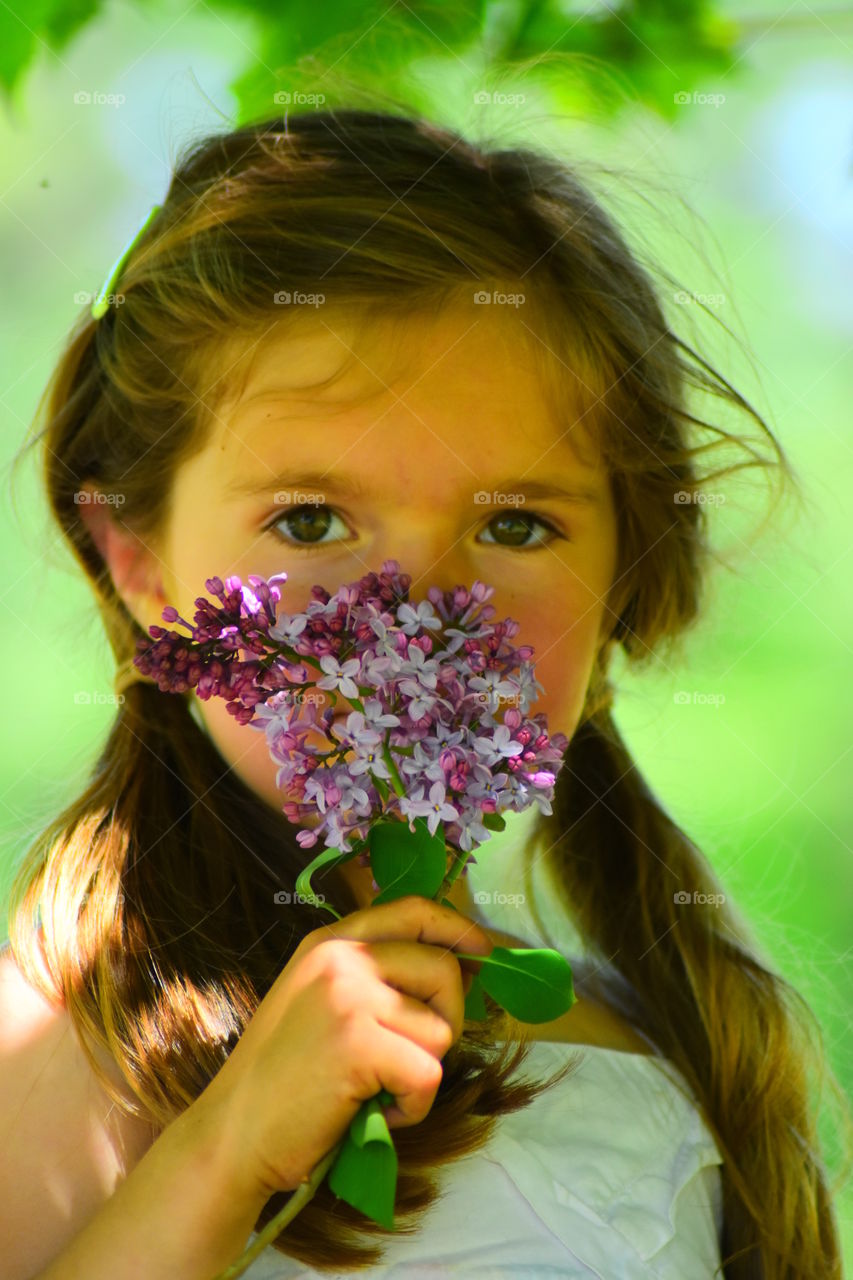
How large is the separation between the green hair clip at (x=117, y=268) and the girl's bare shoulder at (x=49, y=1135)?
798 millimetres

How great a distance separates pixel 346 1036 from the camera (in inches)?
38.7

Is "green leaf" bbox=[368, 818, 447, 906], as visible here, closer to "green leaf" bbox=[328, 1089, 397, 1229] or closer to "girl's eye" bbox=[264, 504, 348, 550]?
"green leaf" bbox=[328, 1089, 397, 1229]

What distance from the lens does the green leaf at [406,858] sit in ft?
3.34

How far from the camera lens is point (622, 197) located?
171 centimetres

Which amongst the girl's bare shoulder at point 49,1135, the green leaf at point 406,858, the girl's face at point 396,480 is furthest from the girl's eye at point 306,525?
the girl's bare shoulder at point 49,1135

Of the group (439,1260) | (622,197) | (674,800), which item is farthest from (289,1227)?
(674,800)

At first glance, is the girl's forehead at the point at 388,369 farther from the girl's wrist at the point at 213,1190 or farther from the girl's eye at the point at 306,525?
the girl's wrist at the point at 213,1190

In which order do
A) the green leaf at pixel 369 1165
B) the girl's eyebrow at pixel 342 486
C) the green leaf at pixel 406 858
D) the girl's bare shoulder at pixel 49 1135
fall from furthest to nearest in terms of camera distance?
the girl's eyebrow at pixel 342 486, the girl's bare shoulder at pixel 49 1135, the green leaf at pixel 406 858, the green leaf at pixel 369 1165

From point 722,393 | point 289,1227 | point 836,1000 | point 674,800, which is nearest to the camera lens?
point 289,1227

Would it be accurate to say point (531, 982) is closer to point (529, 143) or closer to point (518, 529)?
point (518, 529)

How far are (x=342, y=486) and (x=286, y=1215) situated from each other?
68 centimetres

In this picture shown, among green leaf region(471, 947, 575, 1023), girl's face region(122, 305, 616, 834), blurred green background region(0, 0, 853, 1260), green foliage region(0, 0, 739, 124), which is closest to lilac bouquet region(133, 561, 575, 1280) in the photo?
green leaf region(471, 947, 575, 1023)

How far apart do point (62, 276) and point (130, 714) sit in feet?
4.60

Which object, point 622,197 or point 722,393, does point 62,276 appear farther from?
point 722,393
